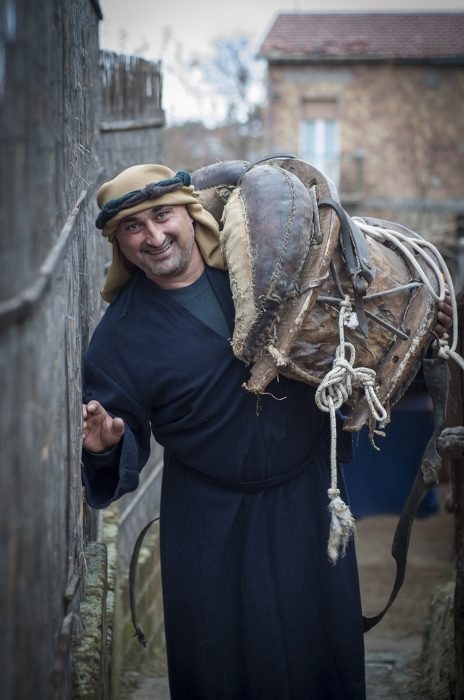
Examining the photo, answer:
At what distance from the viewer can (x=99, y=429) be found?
7.48 feet

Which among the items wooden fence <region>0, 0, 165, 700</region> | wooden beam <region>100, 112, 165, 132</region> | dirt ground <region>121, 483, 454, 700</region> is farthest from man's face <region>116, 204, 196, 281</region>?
dirt ground <region>121, 483, 454, 700</region>

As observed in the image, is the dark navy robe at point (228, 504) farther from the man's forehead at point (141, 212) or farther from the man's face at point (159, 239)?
the man's forehead at point (141, 212)

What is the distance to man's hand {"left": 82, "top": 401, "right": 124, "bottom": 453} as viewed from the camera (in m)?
2.22

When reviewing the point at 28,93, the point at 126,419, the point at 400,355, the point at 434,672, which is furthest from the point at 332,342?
the point at 434,672

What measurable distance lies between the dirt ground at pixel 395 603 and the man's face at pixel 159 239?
216cm

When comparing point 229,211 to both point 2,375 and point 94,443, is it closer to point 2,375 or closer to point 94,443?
point 94,443

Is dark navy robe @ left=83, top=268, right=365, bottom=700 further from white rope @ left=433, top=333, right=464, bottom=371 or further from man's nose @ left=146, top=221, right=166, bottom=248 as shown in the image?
white rope @ left=433, top=333, right=464, bottom=371

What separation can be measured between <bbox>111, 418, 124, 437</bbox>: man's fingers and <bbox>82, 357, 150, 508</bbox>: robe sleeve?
0.20 feet

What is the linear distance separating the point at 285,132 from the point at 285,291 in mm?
14300

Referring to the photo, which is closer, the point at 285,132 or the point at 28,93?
the point at 28,93

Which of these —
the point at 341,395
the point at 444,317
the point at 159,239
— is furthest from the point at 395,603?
the point at 159,239

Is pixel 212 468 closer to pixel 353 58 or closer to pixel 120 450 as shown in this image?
pixel 120 450

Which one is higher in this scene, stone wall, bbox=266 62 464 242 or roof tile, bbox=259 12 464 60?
roof tile, bbox=259 12 464 60

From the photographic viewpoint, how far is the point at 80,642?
1920mm
